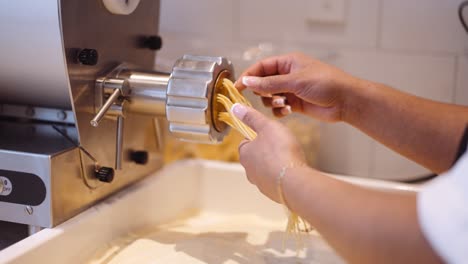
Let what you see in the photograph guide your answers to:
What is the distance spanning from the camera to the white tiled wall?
33.7 inches

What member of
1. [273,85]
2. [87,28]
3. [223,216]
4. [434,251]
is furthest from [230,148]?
[434,251]

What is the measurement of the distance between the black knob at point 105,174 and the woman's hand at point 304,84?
20 cm

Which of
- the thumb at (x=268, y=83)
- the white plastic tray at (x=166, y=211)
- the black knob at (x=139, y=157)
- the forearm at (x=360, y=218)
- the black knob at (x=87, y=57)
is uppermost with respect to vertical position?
the black knob at (x=87, y=57)

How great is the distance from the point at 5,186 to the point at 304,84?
1.29ft

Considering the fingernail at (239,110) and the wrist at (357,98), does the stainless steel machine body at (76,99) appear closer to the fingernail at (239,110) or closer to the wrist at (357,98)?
the fingernail at (239,110)

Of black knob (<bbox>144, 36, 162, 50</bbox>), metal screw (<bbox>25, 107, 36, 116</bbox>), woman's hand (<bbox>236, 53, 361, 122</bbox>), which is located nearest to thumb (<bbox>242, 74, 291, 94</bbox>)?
woman's hand (<bbox>236, 53, 361, 122</bbox>)

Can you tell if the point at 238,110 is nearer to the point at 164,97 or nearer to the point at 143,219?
the point at 164,97

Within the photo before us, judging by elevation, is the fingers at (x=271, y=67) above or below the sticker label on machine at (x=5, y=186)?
above

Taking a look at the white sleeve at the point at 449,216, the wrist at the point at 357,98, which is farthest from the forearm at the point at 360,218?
the wrist at the point at 357,98

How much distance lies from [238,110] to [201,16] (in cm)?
43

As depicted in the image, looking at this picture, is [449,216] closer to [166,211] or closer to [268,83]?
[268,83]

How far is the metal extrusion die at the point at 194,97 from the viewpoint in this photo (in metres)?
0.62

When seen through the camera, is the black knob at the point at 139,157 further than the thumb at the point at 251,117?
Yes

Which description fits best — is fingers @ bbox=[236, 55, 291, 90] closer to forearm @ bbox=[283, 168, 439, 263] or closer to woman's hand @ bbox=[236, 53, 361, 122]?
woman's hand @ bbox=[236, 53, 361, 122]
